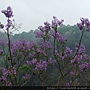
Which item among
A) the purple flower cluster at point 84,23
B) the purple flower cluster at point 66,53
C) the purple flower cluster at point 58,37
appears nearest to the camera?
the purple flower cluster at point 84,23

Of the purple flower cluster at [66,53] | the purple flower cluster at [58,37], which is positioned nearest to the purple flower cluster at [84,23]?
the purple flower cluster at [58,37]

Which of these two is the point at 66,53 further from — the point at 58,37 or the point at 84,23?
the point at 84,23

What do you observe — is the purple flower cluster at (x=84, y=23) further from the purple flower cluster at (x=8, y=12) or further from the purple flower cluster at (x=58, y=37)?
the purple flower cluster at (x=8, y=12)

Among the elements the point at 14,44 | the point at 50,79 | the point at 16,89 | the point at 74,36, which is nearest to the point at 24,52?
the point at 14,44

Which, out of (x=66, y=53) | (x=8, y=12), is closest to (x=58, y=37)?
(x=66, y=53)

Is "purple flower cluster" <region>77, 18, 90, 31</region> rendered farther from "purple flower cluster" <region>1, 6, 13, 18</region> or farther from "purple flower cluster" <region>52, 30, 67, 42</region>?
"purple flower cluster" <region>1, 6, 13, 18</region>

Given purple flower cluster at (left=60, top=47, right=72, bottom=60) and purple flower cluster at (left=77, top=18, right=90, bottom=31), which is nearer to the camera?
purple flower cluster at (left=77, top=18, right=90, bottom=31)

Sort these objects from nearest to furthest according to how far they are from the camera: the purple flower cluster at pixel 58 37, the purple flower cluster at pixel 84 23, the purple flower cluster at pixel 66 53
→ the purple flower cluster at pixel 84 23
the purple flower cluster at pixel 58 37
the purple flower cluster at pixel 66 53

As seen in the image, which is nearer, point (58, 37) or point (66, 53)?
point (58, 37)

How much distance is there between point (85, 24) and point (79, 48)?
0.81 meters

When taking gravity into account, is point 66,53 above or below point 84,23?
below

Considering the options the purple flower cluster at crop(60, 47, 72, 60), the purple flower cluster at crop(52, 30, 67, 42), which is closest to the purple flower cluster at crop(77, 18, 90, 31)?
the purple flower cluster at crop(52, 30, 67, 42)

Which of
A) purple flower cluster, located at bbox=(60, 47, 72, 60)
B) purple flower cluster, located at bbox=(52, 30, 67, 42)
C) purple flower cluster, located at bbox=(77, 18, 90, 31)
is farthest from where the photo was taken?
purple flower cluster, located at bbox=(60, 47, 72, 60)

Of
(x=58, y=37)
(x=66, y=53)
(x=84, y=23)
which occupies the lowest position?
(x=66, y=53)
